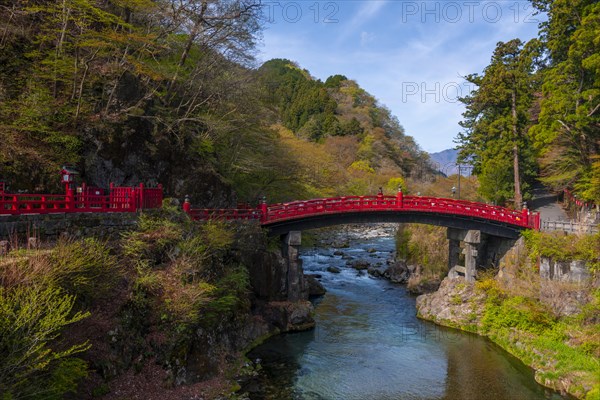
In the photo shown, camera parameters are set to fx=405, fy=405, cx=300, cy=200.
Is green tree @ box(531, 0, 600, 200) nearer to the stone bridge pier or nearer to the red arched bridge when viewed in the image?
the red arched bridge

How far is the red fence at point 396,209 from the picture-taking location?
27.0m

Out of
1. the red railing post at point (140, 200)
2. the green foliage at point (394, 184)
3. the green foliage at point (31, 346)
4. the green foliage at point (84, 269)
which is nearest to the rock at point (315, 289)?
the red railing post at point (140, 200)

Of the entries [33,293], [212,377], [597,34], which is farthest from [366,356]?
[597,34]

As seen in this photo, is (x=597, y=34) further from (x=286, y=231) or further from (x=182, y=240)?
(x=182, y=240)

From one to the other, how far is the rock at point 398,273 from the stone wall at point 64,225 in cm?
2518

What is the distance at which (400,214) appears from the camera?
1169 inches

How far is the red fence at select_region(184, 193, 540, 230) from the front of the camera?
27.0 metres

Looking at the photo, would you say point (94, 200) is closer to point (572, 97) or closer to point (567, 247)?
point (567, 247)

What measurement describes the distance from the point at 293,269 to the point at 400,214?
907 cm

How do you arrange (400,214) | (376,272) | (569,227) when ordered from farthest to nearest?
(376,272) → (400,214) → (569,227)

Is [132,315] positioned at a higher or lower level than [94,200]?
lower

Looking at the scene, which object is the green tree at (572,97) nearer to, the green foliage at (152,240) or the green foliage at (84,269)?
the green foliage at (152,240)

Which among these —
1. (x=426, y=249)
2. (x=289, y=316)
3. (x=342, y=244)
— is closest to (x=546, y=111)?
(x=426, y=249)

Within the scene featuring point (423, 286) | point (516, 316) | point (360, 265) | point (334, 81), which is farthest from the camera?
point (334, 81)
